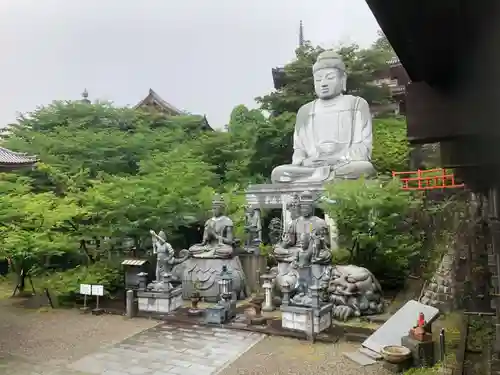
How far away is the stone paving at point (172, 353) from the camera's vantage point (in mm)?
7547

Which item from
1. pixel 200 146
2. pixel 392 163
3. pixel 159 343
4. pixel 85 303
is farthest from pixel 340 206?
pixel 200 146

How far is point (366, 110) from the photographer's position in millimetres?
17312

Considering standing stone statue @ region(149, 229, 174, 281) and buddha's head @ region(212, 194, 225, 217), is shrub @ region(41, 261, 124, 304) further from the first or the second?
buddha's head @ region(212, 194, 225, 217)

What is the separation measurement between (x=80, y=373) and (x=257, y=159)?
52.0 feet

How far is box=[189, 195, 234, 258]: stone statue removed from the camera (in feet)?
40.5

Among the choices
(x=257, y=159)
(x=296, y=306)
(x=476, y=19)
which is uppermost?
(x=257, y=159)

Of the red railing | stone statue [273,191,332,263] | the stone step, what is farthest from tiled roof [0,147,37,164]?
the red railing

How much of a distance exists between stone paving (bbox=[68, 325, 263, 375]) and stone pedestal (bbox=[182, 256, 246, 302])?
94.6 inches

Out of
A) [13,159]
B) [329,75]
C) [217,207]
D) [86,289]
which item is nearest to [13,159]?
[13,159]

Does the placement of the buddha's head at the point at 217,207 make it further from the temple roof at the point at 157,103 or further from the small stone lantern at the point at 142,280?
the temple roof at the point at 157,103

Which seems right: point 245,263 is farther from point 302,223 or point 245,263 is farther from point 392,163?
point 392,163

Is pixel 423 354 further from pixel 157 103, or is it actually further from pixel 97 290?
pixel 157 103

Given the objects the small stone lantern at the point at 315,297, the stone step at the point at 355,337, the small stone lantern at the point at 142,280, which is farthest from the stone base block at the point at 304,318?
the small stone lantern at the point at 142,280

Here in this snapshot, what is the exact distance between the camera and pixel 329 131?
1756 centimetres
